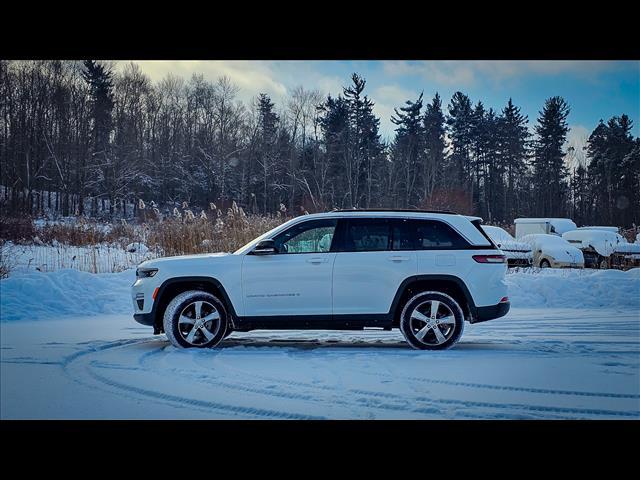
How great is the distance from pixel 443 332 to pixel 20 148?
31.3 meters

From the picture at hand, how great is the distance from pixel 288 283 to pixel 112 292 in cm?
578

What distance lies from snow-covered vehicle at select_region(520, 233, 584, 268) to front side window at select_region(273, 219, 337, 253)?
13432 millimetres

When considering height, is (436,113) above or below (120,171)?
above

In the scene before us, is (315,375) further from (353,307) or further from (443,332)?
(443,332)

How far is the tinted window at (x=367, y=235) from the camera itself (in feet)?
22.9

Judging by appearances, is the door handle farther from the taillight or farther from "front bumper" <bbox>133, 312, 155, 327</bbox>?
"front bumper" <bbox>133, 312, 155, 327</bbox>

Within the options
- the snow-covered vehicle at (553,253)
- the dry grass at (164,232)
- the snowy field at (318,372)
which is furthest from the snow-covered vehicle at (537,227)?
the snowy field at (318,372)

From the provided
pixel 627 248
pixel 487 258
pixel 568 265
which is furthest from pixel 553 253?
pixel 487 258

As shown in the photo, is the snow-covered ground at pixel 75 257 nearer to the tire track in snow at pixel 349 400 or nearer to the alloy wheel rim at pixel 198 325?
the alloy wheel rim at pixel 198 325

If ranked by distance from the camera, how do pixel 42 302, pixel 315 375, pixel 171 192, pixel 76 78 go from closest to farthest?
pixel 315 375 < pixel 42 302 < pixel 76 78 < pixel 171 192

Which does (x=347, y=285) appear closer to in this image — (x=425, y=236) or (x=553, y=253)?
(x=425, y=236)

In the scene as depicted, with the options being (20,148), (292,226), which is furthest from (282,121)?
(292,226)

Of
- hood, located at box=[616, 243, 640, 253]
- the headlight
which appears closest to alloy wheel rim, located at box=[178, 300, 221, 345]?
the headlight

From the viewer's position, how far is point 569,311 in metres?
10.6
